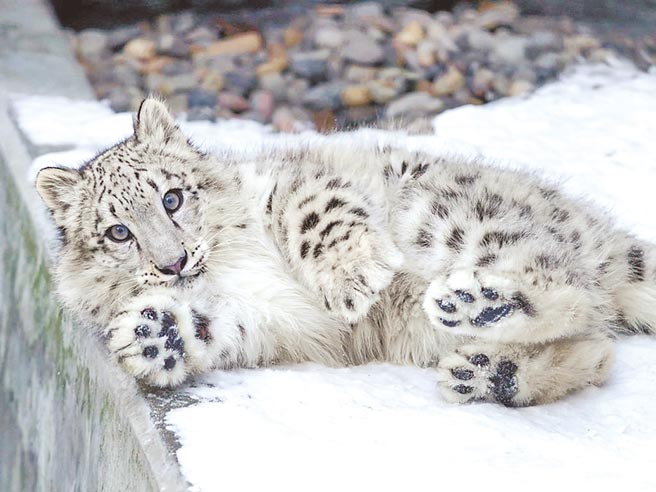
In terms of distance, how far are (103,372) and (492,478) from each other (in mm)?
1061

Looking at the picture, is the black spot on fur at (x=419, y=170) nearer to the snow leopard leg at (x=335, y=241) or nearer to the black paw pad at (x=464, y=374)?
the snow leopard leg at (x=335, y=241)

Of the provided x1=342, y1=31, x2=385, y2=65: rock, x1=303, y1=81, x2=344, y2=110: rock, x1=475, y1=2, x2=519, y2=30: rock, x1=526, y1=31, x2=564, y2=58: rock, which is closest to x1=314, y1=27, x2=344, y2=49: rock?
x1=342, y1=31, x2=385, y2=65: rock

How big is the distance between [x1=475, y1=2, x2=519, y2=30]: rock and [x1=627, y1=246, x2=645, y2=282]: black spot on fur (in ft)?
11.7

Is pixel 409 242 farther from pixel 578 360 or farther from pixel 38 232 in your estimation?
pixel 38 232

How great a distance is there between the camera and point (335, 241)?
2.48 metres

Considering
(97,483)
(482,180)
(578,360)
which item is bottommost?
(97,483)

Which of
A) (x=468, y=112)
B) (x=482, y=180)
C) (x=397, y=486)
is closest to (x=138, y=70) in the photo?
(x=468, y=112)

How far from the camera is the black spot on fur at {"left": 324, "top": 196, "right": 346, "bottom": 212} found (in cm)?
259

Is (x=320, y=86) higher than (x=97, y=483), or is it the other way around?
(x=320, y=86)

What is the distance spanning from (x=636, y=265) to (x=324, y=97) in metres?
2.83

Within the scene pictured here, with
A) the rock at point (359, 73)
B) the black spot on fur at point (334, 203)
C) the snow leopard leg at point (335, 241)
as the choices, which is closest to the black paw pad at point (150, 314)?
the snow leopard leg at point (335, 241)

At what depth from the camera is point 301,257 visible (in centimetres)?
257

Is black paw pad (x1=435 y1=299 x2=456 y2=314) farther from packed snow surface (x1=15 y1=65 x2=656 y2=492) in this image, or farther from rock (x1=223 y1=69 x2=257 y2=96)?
rock (x1=223 y1=69 x2=257 y2=96)

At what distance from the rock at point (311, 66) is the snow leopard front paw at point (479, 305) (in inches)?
135
